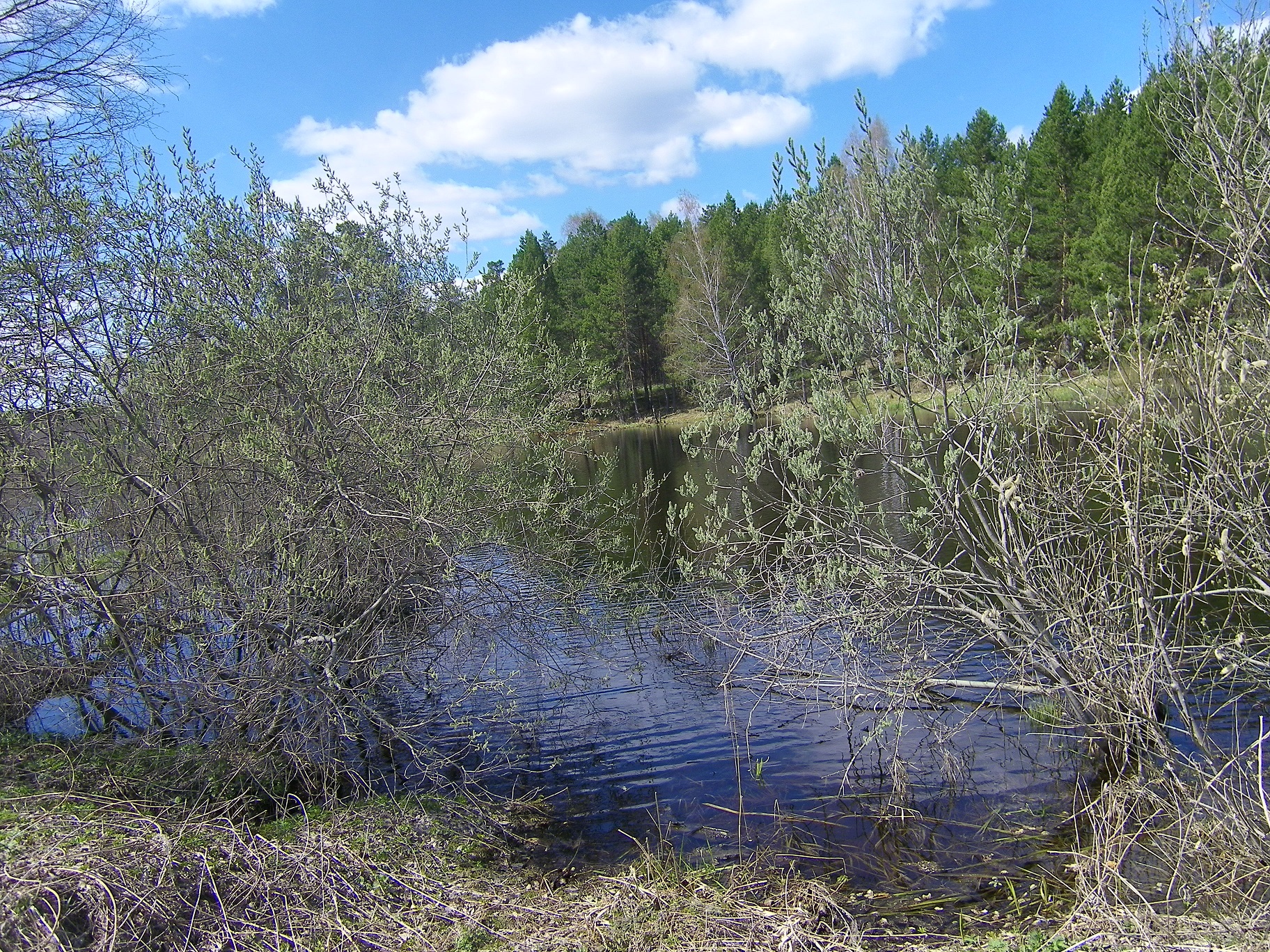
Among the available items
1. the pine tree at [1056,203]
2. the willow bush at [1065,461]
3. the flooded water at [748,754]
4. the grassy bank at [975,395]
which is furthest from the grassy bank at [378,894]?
the pine tree at [1056,203]

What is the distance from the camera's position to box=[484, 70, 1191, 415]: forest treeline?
259 inches

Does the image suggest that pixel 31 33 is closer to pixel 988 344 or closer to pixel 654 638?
pixel 988 344

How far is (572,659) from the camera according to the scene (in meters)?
10.0

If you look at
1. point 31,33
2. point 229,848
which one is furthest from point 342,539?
point 31,33

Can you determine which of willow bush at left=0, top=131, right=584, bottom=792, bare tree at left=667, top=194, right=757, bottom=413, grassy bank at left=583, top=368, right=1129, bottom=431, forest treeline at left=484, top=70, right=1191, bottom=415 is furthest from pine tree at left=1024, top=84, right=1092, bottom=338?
willow bush at left=0, top=131, right=584, bottom=792

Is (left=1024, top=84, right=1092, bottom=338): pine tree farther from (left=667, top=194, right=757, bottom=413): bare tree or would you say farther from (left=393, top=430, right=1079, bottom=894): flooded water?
(left=393, top=430, right=1079, bottom=894): flooded water

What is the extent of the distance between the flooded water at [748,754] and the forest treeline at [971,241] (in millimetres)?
2807

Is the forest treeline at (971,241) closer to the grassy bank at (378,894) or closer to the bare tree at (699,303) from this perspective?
the bare tree at (699,303)

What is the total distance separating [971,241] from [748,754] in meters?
5.44

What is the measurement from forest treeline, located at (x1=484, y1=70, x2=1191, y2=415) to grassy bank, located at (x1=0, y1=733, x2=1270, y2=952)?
3823 mm

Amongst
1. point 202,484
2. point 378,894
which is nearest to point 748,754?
point 378,894

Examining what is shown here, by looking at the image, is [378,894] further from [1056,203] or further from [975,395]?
[1056,203]

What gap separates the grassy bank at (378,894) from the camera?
418cm

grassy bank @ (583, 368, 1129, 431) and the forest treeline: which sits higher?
the forest treeline
